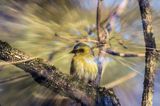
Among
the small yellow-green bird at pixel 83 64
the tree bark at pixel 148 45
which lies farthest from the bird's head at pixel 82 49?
the tree bark at pixel 148 45

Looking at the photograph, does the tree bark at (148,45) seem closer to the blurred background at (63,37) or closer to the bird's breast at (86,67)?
the blurred background at (63,37)

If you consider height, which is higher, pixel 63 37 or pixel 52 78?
pixel 63 37

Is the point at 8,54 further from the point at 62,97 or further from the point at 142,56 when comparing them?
the point at 142,56

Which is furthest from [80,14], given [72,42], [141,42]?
[141,42]

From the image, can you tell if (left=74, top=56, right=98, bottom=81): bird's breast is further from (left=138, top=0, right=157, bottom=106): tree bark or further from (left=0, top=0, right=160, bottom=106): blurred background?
(left=138, top=0, right=157, bottom=106): tree bark

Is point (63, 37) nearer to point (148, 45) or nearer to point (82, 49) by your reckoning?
point (82, 49)

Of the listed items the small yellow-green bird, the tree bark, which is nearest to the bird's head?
the small yellow-green bird

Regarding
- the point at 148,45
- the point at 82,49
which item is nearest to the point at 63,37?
the point at 82,49
